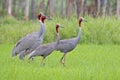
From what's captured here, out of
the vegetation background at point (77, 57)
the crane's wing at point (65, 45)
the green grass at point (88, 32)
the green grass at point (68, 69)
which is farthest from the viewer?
the green grass at point (88, 32)

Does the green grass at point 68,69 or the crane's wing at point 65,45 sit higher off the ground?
the crane's wing at point 65,45

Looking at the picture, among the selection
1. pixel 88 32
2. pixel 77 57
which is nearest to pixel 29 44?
pixel 77 57

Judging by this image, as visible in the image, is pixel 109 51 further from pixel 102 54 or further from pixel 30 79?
pixel 30 79

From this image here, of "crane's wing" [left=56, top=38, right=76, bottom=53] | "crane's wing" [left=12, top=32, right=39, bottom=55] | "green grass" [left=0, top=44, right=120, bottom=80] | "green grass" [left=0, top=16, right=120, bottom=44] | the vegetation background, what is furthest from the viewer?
"green grass" [left=0, top=16, right=120, bottom=44]

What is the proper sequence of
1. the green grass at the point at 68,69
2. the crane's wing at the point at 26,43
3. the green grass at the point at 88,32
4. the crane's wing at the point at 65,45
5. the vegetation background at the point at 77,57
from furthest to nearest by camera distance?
the green grass at the point at 88,32, the crane's wing at the point at 26,43, the crane's wing at the point at 65,45, the vegetation background at the point at 77,57, the green grass at the point at 68,69

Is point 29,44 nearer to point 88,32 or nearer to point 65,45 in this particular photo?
point 65,45

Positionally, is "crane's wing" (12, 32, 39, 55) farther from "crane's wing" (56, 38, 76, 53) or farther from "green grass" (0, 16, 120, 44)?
"green grass" (0, 16, 120, 44)

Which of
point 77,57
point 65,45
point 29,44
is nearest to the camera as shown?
point 65,45

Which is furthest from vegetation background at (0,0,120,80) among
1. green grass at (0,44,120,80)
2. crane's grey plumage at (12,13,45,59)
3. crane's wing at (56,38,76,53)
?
crane's wing at (56,38,76,53)

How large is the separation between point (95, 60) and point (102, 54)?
5.59 feet

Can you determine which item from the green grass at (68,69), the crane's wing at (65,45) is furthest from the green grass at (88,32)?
the crane's wing at (65,45)

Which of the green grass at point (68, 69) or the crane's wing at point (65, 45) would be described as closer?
the green grass at point (68, 69)

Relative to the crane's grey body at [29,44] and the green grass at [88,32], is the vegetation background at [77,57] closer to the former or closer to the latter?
the green grass at [88,32]

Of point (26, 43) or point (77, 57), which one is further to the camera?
point (77, 57)
